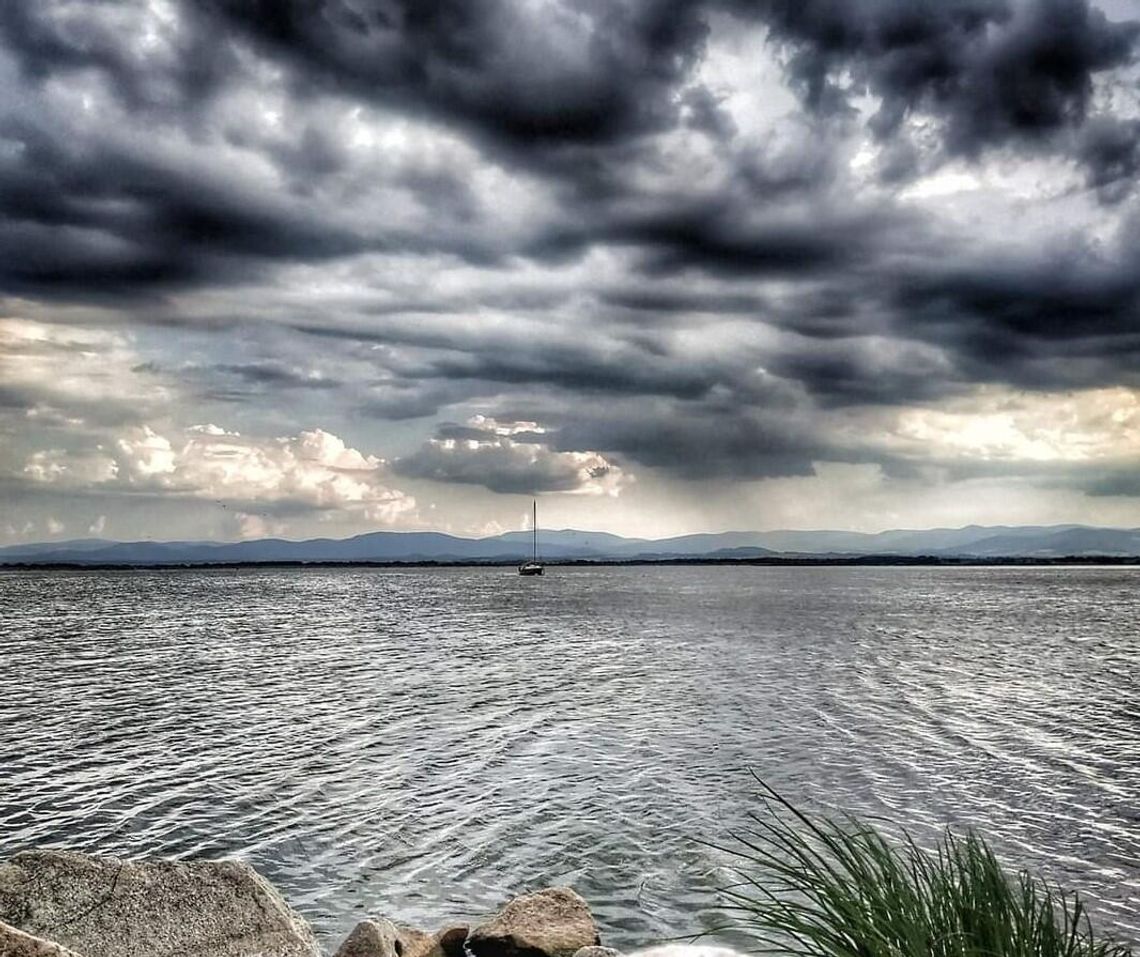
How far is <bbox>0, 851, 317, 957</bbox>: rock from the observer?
9.98 m

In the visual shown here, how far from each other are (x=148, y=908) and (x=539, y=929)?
4637mm

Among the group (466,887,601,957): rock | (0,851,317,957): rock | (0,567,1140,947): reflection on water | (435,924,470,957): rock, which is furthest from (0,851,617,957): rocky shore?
(0,567,1140,947): reflection on water

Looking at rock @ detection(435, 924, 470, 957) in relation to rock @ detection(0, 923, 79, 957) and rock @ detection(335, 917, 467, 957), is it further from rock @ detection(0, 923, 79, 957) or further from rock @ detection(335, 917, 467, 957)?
rock @ detection(0, 923, 79, 957)

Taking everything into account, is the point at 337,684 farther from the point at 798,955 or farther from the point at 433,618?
the point at 433,618

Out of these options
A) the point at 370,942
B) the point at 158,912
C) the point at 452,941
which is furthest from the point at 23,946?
the point at 452,941

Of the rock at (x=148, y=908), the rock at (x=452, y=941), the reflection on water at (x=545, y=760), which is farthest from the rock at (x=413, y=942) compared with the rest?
the reflection on water at (x=545, y=760)

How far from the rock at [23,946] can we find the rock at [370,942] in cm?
399

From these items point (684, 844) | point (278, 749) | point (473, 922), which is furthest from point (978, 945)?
point (278, 749)

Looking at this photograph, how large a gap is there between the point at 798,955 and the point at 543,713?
2890 centimetres

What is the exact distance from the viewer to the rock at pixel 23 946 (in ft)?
22.3

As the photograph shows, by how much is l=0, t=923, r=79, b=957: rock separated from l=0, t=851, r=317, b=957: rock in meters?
3.15

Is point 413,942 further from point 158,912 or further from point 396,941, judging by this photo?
point 158,912

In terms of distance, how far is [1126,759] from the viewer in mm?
25125

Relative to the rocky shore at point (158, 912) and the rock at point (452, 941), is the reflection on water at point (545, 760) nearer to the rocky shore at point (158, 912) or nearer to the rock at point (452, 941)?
the rock at point (452, 941)
